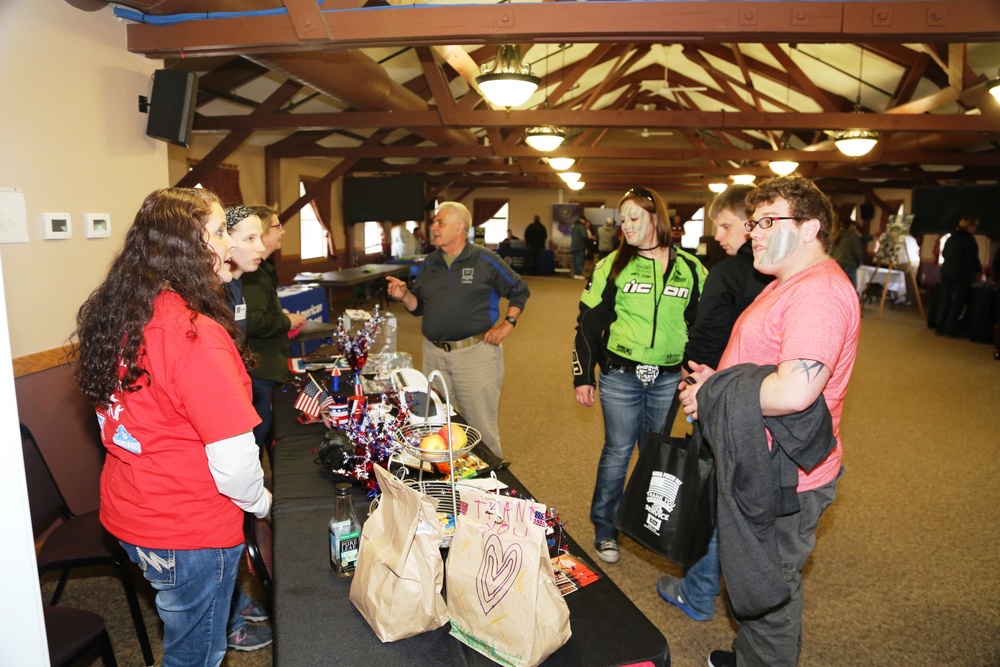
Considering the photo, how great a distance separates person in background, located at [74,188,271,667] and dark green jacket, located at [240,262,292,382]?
4.77 feet

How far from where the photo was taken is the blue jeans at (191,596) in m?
1.46

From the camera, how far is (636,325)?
2562 millimetres

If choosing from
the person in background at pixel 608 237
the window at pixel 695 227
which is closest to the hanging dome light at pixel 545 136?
the person in background at pixel 608 237

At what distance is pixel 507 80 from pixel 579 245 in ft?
39.5

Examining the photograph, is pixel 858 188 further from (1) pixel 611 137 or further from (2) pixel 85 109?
(2) pixel 85 109

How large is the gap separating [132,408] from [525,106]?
33.4ft

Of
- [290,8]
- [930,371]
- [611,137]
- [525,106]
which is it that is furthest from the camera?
[611,137]

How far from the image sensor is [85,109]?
2.88 m

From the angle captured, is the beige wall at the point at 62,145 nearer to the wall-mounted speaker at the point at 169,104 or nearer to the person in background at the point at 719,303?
the wall-mounted speaker at the point at 169,104

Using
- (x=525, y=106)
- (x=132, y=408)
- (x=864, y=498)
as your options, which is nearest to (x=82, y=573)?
(x=132, y=408)

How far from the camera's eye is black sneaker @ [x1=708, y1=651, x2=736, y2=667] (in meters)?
2.15

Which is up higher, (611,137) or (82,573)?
(611,137)

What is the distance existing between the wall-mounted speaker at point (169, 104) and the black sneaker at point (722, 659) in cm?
329

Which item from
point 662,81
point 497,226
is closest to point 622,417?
point 662,81
